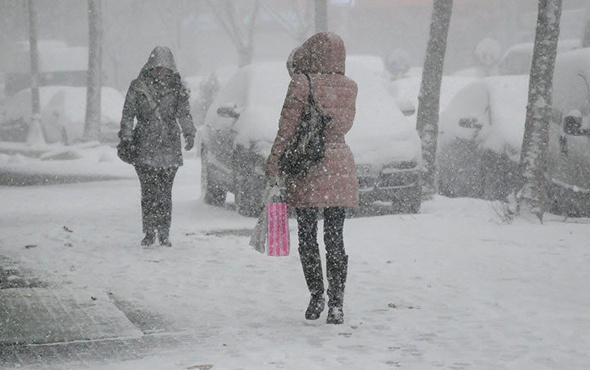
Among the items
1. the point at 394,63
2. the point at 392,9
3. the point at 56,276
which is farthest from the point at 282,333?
the point at 392,9

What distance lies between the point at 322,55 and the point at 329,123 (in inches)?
17.0

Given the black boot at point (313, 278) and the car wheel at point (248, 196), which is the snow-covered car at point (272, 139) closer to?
the car wheel at point (248, 196)

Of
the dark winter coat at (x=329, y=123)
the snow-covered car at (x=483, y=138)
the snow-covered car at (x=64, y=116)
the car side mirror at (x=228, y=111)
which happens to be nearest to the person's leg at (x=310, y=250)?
the dark winter coat at (x=329, y=123)

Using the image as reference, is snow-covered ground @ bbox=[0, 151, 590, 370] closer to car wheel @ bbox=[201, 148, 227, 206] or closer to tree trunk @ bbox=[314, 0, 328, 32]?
car wheel @ bbox=[201, 148, 227, 206]

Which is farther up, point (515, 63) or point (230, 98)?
point (515, 63)

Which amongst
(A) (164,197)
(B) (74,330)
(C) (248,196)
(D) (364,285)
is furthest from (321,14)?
(B) (74,330)

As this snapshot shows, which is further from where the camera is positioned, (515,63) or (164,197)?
(515,63)

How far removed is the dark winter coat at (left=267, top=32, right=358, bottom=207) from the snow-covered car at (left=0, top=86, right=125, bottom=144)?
2294 cm

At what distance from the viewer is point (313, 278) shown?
21.3 ft

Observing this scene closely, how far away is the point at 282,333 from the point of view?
20.6 ft

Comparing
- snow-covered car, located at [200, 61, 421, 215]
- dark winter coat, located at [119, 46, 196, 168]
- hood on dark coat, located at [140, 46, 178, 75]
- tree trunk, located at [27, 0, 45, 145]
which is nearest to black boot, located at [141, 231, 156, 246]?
dark winter coat, located at [119, 46, 196, 168]

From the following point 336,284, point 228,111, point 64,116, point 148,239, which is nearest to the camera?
point 336,284

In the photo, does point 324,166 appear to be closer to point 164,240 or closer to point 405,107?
point 164,240

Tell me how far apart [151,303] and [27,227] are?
4703 millimetres
